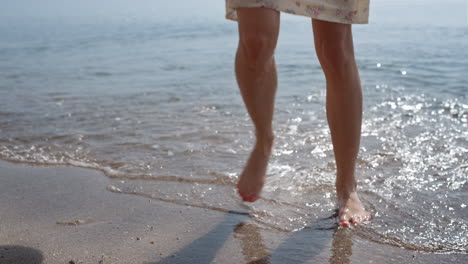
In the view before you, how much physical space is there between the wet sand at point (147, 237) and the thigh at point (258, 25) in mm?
709

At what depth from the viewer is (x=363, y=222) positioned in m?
2.10

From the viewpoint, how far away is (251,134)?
339cm

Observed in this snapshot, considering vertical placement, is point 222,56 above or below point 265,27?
below

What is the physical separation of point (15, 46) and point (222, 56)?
3875 millimetres

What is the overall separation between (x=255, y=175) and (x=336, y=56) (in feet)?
1.80

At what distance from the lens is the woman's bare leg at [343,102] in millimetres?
2031

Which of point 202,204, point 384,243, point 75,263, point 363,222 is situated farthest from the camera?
point 202,204

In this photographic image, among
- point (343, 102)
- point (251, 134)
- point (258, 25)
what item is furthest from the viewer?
point (251, 134)

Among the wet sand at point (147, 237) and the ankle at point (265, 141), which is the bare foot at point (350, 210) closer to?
→ the wet sand at point (147, 237)

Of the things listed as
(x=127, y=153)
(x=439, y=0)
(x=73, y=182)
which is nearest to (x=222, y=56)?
(x=127, y=153)

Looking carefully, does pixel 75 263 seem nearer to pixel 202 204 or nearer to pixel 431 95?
pixel 202 204

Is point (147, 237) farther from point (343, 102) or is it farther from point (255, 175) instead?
point (343, 102)

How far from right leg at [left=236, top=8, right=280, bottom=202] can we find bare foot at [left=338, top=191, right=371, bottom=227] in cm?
34

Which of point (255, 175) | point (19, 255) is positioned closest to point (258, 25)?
point (255, 175)
